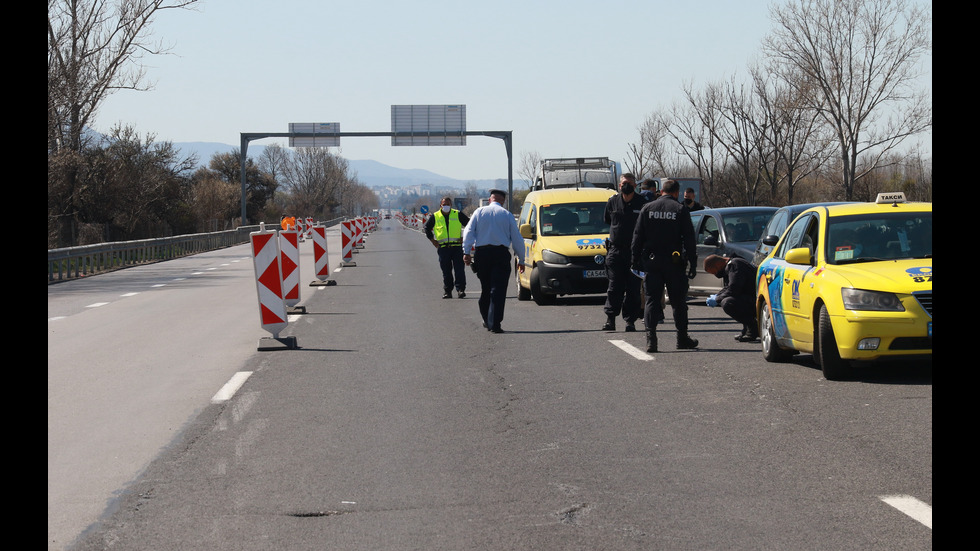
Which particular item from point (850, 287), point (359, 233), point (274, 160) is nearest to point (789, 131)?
point (359, 233)

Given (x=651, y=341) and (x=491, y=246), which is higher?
(x=491, y=246)

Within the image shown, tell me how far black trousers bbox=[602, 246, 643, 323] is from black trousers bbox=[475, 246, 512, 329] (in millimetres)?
1288

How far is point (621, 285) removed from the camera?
14.4 meters

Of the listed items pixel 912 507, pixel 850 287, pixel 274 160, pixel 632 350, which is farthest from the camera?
pixel 274 160

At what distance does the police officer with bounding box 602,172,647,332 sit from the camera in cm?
1438

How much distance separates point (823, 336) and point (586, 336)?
4366 mm

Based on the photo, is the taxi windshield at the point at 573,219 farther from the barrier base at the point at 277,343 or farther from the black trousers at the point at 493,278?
the barrier base at the point at 277,343

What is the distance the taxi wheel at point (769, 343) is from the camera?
11.2 m

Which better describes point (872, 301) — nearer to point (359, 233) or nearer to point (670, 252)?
point (670, 252)

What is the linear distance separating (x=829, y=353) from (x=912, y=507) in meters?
4.17
